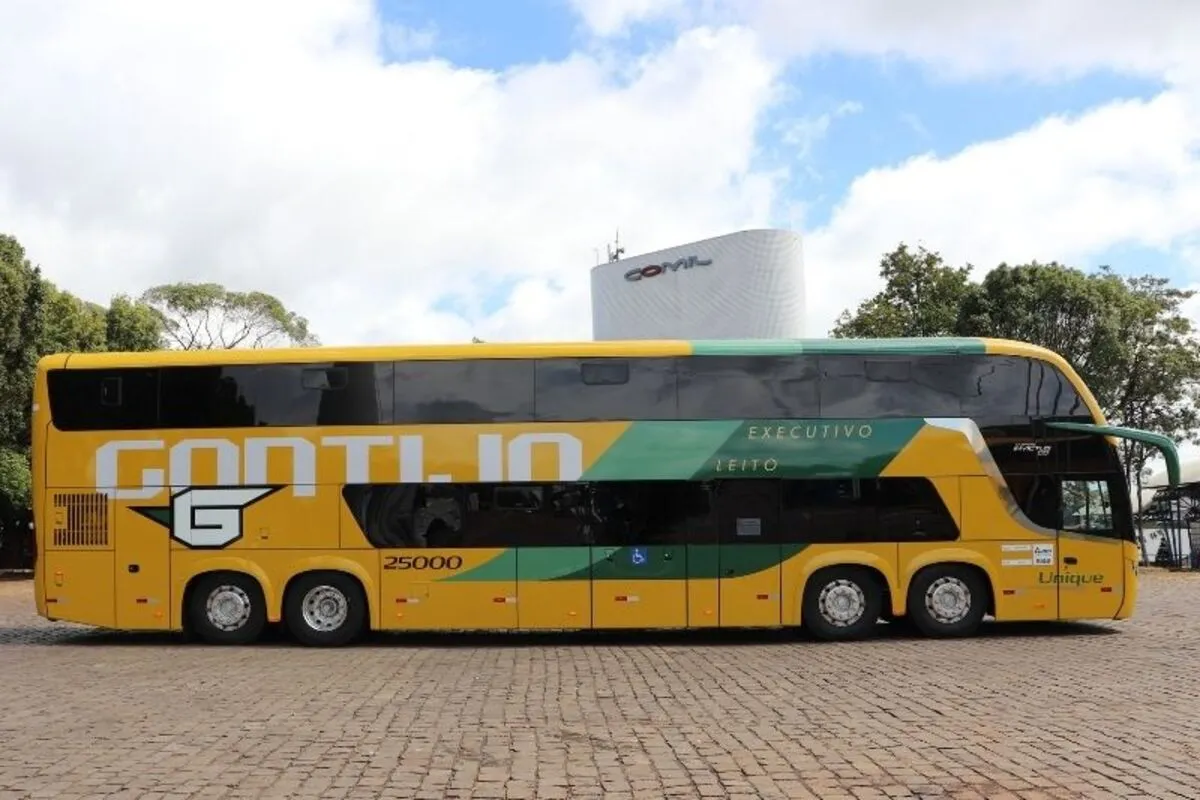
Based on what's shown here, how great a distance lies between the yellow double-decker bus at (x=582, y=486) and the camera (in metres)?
13.6

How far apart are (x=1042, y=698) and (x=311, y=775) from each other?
19.1ft

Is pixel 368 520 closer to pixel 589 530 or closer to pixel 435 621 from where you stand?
pixel 435 621

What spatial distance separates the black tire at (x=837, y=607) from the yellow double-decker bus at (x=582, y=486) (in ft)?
0.10

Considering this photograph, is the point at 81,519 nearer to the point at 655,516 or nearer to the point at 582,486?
the point at 582,486

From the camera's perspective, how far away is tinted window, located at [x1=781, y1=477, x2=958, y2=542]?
13641mm

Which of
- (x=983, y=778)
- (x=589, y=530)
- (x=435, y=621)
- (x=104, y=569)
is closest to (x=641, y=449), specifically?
(x=589, y=530)

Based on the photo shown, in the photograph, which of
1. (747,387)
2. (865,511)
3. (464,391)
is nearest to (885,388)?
(865,511)

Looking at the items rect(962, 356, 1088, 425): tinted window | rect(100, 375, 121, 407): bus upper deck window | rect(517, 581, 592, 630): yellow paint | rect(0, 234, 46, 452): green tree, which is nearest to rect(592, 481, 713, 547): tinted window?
rect(517, 581, 592, 630): yellow paint

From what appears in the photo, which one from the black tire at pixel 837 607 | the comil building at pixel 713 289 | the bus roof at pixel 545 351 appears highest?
the comil building at pixel 713 289

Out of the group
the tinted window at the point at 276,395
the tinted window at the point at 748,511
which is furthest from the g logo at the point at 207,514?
the tinted window at the point at 748,511

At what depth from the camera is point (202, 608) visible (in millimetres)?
13906

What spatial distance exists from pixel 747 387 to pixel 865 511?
2.14m

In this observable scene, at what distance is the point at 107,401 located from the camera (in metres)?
13.7

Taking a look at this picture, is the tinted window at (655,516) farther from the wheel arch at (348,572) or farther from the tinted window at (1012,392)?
the tinted window at (1012,392)
